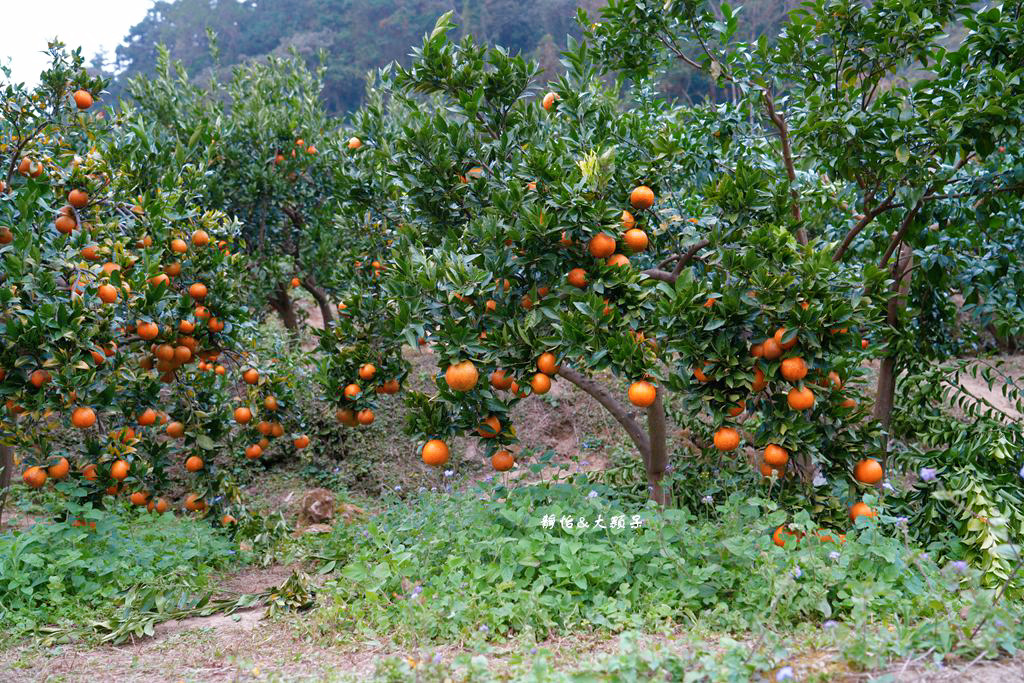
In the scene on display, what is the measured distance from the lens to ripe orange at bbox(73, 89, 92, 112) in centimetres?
421

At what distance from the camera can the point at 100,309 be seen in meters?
3.51

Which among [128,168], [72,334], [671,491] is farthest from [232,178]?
[671,491]

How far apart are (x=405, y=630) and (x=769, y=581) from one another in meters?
1.35

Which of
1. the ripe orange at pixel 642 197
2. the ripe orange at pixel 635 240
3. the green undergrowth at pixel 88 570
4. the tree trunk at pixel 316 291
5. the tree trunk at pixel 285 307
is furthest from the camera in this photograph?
the tree trunk at pixel 285 307

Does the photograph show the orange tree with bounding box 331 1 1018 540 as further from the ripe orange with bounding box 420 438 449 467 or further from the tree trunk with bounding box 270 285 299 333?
the tree trunk with bounding box 270 285 299 333

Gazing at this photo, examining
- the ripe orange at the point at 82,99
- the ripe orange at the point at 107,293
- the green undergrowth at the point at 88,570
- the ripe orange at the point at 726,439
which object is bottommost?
the green undergrowth at the point at 88,570

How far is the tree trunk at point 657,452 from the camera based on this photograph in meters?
3.70

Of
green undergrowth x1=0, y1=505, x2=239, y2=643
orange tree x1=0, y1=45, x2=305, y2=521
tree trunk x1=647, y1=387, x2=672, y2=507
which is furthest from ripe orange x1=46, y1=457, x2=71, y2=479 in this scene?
tree trunk x1=647, y1=387, x2=672, y2=507

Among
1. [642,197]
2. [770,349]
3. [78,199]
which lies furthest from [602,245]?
[78,199]

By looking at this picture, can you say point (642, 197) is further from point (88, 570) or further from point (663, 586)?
point (88, 570)

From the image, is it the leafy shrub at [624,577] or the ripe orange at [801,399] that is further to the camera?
the ripe orange at [801,399]

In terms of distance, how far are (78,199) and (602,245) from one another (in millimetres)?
3003

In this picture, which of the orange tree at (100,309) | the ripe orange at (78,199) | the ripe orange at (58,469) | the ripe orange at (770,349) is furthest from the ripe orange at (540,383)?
the ripe orange at (78,199)

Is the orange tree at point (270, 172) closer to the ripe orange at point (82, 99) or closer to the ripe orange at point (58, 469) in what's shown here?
the ripe orange at point (82, 99)
